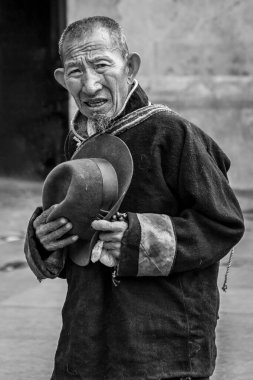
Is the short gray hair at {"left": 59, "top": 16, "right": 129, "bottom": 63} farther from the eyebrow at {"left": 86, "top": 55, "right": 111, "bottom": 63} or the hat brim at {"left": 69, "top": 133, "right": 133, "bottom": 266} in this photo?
the hat brim at {"left": 69, "top": 133, "right": 133, "bottom": 266}

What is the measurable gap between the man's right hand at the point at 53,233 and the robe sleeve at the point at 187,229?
16 cm

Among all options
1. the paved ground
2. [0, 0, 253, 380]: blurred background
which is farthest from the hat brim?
[0, 0, 253, 380]: blurred background

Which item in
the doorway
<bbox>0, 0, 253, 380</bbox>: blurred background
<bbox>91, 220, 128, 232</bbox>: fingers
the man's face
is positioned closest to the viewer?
<bbox>91, 220, 128, 232</bbox>: fingers

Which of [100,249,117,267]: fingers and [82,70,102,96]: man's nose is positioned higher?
[82,70,102,96]: man's nose

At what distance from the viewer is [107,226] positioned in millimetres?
2307

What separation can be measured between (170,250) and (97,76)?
0.49m

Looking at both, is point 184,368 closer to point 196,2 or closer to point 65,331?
point 65,331

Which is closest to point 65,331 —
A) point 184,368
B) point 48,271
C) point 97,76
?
point 48,271

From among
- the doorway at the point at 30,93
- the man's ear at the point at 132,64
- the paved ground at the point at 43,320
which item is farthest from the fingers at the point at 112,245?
the doorway at the point at 30,93

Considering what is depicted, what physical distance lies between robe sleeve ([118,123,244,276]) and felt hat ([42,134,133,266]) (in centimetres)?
9

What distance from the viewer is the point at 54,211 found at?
7.91 feet

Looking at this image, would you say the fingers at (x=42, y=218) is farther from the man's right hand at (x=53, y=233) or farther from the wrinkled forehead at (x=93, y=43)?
the wrinkled forehead at (x=93, y=43)

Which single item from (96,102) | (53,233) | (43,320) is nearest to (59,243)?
(53,233)

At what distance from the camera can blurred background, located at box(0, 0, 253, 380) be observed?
18.1 feet
